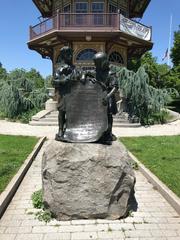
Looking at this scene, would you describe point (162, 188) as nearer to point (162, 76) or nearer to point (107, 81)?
point (107, 81)

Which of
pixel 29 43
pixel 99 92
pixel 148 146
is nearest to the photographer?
pixel 99 92

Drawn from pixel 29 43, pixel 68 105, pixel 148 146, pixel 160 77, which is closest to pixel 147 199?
pixel 68 105

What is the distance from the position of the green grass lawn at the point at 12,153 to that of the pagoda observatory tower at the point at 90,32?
34.2 feet

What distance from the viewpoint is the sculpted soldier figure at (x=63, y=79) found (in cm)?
531

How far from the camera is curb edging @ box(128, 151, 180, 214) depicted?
5.16m

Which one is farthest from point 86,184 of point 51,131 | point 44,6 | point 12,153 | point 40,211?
point 44,6

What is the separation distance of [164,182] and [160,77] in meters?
29.3

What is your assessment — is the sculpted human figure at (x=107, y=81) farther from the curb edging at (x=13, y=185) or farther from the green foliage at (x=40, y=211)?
the curb edging at (x=13, y=185)

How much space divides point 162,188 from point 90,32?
1584 centimetres

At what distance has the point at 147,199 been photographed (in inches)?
222

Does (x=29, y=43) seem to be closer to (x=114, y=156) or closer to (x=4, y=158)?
(x=4, y=158)

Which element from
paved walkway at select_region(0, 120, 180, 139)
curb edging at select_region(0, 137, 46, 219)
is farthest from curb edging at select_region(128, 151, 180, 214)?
paved walkway at select_region(0, 120, 180, 139)

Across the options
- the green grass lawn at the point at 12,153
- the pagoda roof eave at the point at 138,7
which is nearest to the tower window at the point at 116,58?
the pagoda roof eave at the point at 138,7

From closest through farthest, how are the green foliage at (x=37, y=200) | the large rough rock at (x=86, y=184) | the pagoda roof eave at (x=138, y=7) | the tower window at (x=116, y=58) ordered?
the large rough rock at (x=86, y=184) < the green foliage at (x=37, y=200) < the tower window at (x=116, y=58) < the pagoda roof eave at (x=138, y=7)
